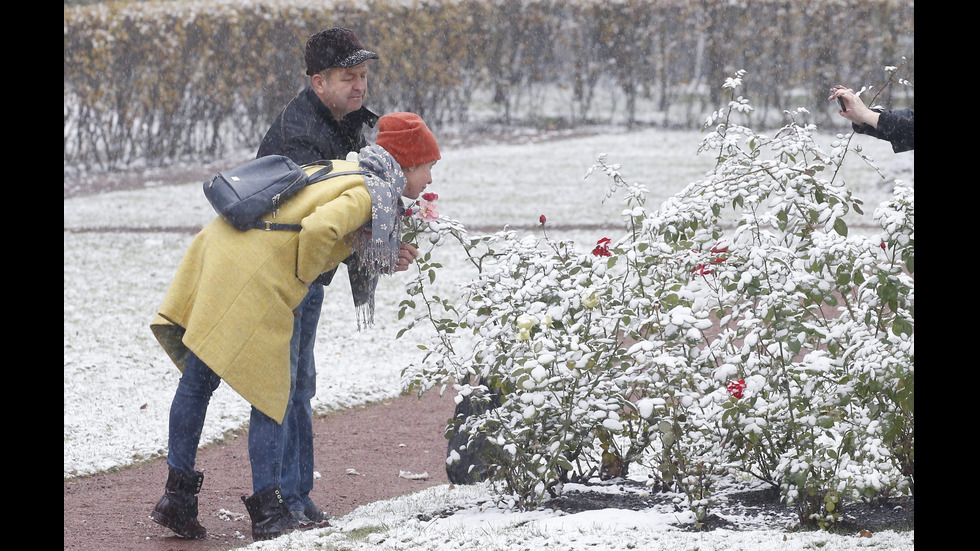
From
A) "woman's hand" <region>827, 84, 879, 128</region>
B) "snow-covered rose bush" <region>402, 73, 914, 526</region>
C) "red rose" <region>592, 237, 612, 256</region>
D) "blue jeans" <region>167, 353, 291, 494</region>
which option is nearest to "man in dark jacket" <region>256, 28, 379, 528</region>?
"blue jeans" <region>167, 353, 291, 494</region>

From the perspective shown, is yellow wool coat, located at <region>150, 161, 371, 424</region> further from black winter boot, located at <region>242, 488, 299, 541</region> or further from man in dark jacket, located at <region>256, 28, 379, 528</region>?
black winter boot, located at <region>242, 488, 299, 541</region>

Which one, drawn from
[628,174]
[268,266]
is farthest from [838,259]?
[628,174]

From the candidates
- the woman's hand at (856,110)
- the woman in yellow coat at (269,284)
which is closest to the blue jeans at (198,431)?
the woman in yellow coat at (269,284)

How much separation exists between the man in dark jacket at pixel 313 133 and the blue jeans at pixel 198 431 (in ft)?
0.35

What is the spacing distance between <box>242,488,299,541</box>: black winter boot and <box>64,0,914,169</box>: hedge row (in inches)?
466

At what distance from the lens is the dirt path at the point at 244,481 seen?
369 centimetres

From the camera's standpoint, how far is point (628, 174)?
13047mm

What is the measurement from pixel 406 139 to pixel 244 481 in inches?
72.0

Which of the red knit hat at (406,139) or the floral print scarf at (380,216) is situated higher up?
the red knit hat at (406,139)

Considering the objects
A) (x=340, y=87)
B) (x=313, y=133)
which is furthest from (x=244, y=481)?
(x=340, y=87)

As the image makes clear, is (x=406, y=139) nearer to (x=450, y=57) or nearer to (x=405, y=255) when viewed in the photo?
(x=405, y=255)

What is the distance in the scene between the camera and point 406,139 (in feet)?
10.9

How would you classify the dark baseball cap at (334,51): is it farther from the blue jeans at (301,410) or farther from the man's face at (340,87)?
the blue jeans at (301,410)

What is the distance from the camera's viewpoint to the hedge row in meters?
14.2
